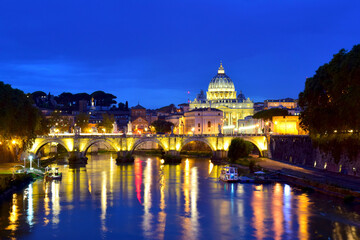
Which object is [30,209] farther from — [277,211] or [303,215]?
[303,215]

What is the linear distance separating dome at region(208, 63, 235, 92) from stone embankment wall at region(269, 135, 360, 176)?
9005 centimetres

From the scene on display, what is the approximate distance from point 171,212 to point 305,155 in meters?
29.7

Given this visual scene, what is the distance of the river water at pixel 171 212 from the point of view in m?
34.8

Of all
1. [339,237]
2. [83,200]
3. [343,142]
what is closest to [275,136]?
[343,142]

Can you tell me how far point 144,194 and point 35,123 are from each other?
25.4 meters

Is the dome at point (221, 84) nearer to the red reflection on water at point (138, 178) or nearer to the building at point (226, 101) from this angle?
the building at point (226, 101)

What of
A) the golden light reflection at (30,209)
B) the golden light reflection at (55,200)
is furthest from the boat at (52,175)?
the golden light reflection at (30,209)

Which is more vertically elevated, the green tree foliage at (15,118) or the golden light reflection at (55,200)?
the green tree foliage at (15,118)

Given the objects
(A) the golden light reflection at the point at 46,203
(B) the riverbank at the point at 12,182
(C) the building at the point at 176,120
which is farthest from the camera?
(C) the building at the point at 176,120

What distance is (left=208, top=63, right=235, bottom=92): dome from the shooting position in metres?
175

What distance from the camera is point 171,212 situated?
136ft

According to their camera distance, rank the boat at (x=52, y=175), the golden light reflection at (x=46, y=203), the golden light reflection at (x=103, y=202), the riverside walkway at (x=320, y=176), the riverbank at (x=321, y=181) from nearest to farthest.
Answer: the golden light reflection at (x=103, y=202), the golden light reflection at (x=46, y=203), the riverbank at (x=321, y=181), the riverside walkway at (x=320, y=176), the boat at (x=52, y=175)

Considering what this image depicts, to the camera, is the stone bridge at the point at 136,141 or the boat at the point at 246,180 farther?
the stone bridge at the point at 136,141

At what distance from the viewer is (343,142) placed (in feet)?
171
